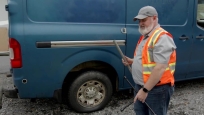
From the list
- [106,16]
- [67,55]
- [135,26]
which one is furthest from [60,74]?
[135,26]

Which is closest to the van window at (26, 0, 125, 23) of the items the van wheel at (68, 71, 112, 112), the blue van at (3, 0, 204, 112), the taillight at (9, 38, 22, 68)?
the blue van at (3, 0, 204, 112)

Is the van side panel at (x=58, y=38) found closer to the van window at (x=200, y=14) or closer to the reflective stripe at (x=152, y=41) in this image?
the reflective stripe at (x=152, y=41)

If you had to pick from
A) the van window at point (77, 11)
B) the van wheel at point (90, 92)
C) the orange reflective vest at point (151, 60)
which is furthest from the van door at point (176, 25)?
the orange reflective vest at point (151, 60)

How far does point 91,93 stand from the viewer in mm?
3457

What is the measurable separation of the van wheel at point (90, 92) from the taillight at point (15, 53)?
789 millimetres

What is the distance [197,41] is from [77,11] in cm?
215

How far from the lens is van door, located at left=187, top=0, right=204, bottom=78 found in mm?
4008

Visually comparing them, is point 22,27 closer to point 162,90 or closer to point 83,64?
point 83,64

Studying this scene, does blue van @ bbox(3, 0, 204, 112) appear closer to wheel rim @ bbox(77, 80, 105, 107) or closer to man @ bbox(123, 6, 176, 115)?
wheel rim @ bbox(77, 80, 105, 107)

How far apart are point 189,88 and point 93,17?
2542 mm

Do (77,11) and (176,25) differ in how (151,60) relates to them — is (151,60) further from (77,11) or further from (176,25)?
(176,25)

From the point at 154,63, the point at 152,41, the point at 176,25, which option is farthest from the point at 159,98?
the point at 176,25

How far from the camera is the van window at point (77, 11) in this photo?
118 inches

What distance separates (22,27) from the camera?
2.94 metres
